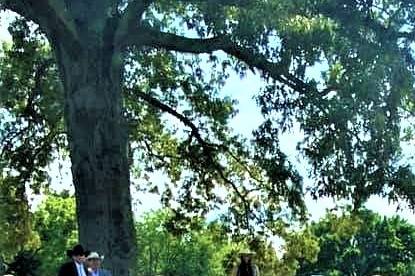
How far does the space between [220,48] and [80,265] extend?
6759 mm

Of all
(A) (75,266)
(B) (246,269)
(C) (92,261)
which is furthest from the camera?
(B) (246,269)

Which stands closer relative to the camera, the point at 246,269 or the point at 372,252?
the point at 246,269

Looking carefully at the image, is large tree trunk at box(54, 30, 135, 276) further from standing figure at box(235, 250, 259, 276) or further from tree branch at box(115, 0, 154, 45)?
standing figure at box(235, 250, 259, 276)

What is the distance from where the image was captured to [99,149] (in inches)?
688

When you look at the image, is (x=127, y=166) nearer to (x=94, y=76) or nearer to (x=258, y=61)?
(x=94, y=76)

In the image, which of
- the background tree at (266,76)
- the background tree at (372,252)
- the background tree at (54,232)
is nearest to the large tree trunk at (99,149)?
the background tree at (266,76)

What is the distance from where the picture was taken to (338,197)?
2020 centimetres

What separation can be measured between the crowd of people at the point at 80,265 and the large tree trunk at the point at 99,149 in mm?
2425

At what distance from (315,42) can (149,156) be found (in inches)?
454

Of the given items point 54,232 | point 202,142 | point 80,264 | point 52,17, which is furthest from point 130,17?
point 54,232

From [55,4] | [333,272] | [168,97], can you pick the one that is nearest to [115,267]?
[55,4]

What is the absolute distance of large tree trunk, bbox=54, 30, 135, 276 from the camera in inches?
672

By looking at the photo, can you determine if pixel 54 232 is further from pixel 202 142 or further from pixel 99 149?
pixel 99 149

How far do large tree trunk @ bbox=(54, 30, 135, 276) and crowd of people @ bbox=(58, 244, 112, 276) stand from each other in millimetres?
2425
